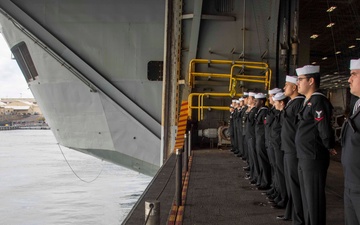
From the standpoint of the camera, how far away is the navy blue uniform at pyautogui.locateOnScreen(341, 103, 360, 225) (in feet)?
10.4

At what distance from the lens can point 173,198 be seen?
22.7 ft

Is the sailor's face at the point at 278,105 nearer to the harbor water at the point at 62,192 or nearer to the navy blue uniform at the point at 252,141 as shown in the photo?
the navy blue uniform at the point at 252,141

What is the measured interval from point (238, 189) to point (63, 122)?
7911 mm

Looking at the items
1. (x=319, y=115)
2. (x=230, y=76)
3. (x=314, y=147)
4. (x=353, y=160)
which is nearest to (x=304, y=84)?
(x=319, y=115)

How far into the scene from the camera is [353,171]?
323 cm

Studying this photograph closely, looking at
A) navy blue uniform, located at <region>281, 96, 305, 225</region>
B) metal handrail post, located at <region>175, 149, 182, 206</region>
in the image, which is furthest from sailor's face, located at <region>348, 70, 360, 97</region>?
metal handrail post, located at <region>175, 149, 182, 206</region>

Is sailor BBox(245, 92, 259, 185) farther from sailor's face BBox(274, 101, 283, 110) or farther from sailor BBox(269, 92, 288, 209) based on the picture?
sailor's face BBox(274, 101, 283, 110)

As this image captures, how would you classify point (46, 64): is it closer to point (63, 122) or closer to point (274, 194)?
point (63, 122)

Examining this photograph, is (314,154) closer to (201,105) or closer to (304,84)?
(304,84)

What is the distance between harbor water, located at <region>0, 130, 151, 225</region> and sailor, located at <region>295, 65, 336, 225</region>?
13.0 meters

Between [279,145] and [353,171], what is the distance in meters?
2.60

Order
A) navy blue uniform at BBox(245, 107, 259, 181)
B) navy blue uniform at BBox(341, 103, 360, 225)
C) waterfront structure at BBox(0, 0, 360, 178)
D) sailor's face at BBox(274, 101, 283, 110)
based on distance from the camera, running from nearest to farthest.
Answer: navy blue uniform at BBox(341, 103, 360, 225) → sailor's face at BBox(274, 101, 283, 110) → navy blue uniform at BBox(245, 107, 259, 181) → waterfront structure at BBox(0, 0, 360, 178)

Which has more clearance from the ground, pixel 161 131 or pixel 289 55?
pixel 289 55

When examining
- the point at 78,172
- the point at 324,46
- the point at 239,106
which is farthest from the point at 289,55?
the point at 78,172
